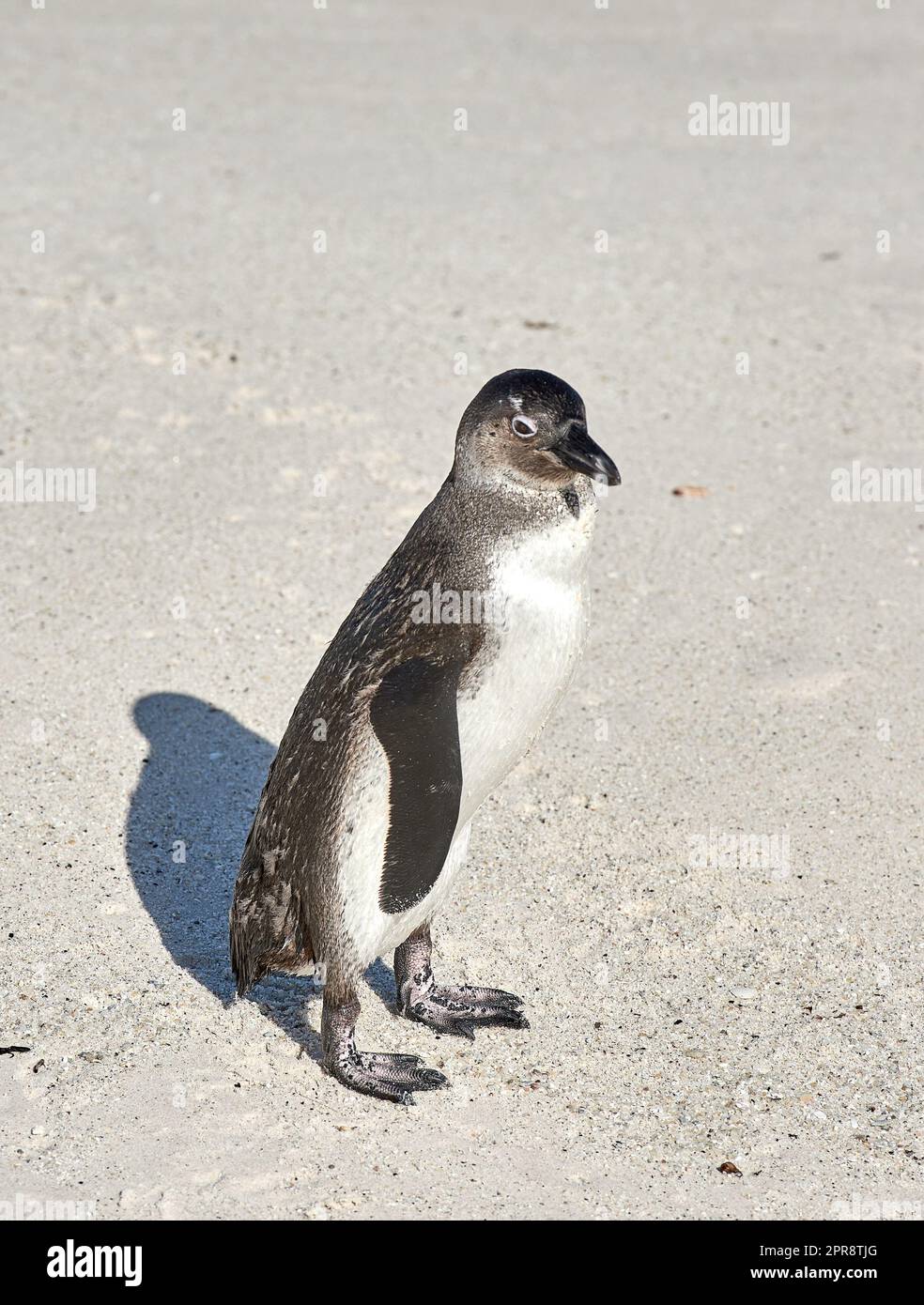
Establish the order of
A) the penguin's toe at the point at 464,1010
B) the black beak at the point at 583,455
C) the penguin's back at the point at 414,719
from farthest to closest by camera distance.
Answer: the penguin's toe at the point at 464,1010
the penguin's back at the point at 414,719
the black beak at the point at 583,455

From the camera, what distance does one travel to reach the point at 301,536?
25.8 feet

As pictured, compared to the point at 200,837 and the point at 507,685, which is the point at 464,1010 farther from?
the point at 200,837

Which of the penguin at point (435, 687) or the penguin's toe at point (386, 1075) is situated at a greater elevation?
the penguin at point (435, 687)

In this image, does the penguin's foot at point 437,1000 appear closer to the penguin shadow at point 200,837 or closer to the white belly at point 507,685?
the penguin shadow at point 200,837

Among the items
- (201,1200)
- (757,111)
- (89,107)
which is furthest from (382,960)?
(757,111)

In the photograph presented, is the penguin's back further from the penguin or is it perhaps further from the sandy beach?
the sandy beach

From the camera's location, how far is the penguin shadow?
202 inches

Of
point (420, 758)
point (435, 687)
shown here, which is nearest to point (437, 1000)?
point (420, 758)

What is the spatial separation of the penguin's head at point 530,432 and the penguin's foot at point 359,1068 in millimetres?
1574

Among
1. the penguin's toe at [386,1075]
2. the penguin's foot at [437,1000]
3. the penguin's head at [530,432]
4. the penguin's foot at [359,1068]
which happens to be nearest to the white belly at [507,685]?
the penguin's head at [530,432]

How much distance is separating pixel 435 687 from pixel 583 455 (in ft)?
2.29

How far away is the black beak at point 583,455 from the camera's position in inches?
159

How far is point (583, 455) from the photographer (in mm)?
4117
